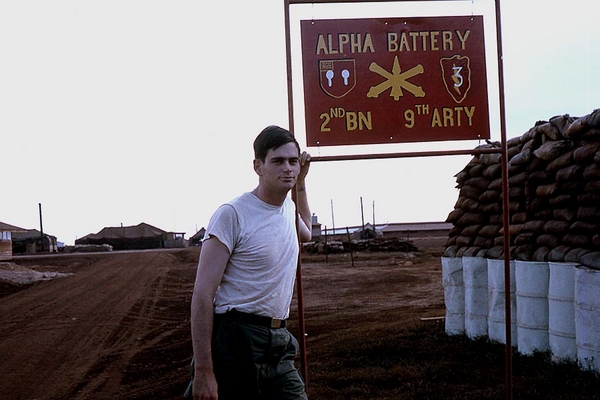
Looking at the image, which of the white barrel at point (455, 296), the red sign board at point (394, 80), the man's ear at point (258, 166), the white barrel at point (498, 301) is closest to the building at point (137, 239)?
the white barrel at point (455, 296)

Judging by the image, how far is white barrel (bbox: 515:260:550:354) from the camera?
729 centimetres

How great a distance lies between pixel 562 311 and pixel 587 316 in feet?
1.64

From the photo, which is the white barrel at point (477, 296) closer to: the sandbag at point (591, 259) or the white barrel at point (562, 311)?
the white barrel at point (562, 311)

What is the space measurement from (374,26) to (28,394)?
5.44 meters

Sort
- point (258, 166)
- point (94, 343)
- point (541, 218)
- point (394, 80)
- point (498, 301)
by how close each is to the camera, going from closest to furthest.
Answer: point (258, 166)
point (394, 80)
point (541, 218)
point (498, 301)
point (94, 343)

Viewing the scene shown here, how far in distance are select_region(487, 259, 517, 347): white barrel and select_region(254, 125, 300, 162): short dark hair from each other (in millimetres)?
5252

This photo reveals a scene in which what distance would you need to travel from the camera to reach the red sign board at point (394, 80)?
16.4ft

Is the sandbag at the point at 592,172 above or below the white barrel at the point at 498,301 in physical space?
above

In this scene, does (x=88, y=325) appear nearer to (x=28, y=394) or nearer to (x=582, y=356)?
(x=28, y=394)

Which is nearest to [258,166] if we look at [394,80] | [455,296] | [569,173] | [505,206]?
[394,80]

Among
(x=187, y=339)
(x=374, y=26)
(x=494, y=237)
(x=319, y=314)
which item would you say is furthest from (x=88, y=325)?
(x=374, y=26)

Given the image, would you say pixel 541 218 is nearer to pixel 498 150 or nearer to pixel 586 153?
pixel 586 153

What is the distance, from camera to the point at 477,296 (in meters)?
8.66

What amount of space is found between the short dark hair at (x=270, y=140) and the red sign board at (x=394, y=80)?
5.59 ft
